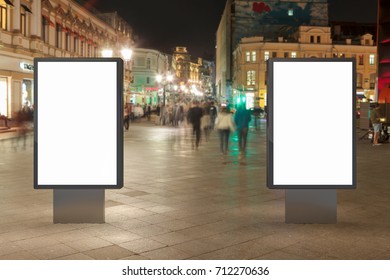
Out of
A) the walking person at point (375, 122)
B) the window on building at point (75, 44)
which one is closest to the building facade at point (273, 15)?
the window on building at point (75, 44)

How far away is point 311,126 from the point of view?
290 inches

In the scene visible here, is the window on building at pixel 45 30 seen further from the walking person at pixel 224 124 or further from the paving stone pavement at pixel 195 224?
the paving stone pavement at pixel 195 224

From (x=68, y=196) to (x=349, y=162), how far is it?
3.92m

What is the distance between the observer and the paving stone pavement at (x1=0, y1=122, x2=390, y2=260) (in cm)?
610

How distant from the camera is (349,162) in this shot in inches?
289

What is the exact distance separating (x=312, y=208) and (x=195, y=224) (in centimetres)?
165

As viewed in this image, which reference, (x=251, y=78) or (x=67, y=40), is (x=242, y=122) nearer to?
(x=67, y=40)

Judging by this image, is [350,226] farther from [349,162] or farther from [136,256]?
[136,256]

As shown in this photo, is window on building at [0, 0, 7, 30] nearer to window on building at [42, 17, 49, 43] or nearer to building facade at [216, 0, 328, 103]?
window on building at [42, 17, 49, 43]

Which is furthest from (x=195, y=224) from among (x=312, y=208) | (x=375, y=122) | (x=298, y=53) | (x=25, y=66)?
(x=298, y=53)

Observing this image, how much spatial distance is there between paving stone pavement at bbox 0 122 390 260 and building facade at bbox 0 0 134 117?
1959 cm

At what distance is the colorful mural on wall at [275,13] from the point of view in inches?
3607

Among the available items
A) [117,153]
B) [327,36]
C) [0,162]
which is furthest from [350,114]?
[327,36]

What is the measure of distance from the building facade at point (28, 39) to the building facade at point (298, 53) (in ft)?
131
